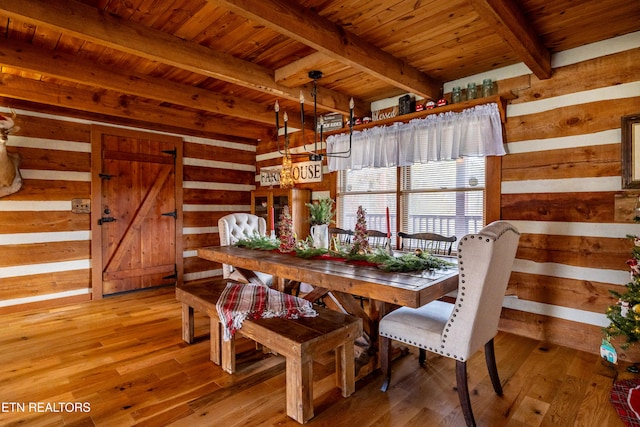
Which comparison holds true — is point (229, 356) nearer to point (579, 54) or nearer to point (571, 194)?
point (571, 194)

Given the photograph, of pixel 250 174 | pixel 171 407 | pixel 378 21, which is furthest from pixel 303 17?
pixel 250 174

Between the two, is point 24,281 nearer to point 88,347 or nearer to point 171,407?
point 88,347

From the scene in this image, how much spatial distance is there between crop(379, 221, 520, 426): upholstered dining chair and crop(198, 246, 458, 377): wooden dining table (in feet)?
0.56

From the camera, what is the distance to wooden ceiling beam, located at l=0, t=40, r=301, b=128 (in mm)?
2689

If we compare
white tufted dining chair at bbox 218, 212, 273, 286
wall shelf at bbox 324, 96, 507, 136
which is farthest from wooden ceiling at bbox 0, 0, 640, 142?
white tufted dining chair at bbox 218, 212, 273, 286

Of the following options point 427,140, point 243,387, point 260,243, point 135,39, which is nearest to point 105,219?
point 260,243

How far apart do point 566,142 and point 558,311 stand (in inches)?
56.1

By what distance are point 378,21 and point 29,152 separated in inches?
158

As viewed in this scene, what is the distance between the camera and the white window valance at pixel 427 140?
10.2ft

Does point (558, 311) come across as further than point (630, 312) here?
Yes

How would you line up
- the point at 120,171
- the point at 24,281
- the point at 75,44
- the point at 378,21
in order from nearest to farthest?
the point at 378,21 → the point at 75,44 → the point at 24,281 → the point at 120,171

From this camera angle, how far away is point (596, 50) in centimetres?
265

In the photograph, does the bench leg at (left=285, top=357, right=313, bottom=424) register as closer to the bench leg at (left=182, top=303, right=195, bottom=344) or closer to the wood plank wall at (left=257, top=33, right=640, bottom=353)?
the bench leg at (left=182, top=303, right=195, bottom=344)

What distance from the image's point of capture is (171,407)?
1.95m
